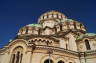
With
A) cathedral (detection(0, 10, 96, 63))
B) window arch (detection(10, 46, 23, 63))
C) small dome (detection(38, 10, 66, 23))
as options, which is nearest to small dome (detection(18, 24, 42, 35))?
cathedral (detection(0, 10, 96, 63))

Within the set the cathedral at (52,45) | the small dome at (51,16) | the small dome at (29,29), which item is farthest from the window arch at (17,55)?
the small dome at (51,16)

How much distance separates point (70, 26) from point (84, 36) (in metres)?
5.08

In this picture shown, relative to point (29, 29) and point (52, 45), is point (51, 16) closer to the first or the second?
point (29, 29)

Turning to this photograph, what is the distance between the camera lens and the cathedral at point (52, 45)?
21.4m

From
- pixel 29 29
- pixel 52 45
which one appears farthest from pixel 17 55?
pixel 29 29

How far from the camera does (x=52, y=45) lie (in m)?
26.5

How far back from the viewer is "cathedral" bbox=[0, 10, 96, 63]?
2136cm

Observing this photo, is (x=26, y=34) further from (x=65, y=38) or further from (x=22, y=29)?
(x=65, y=38)

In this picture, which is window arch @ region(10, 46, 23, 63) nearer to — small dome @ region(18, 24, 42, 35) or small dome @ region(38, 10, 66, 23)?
small dome @ region(18, 24, 42, 35)

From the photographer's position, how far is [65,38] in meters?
27.9

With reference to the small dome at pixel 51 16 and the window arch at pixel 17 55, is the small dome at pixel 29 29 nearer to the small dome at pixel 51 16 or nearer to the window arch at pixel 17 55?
the small dome at pixel 51 16

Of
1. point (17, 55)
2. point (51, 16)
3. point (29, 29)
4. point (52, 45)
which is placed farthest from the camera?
point (51, 16)

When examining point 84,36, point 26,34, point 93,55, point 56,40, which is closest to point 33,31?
point 26,34

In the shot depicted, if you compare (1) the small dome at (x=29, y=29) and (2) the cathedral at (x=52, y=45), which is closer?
(2) the cathedral at (x=52, y=45)
